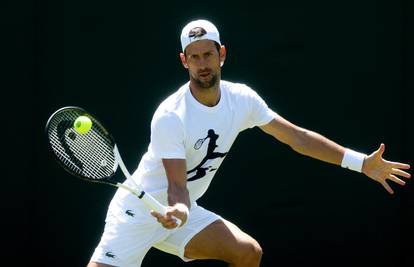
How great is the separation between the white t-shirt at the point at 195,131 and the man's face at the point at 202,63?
116 millimetres

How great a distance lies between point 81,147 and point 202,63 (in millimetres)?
768

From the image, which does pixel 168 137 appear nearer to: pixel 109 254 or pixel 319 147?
pixel 109 254

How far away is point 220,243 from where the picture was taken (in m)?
5.56

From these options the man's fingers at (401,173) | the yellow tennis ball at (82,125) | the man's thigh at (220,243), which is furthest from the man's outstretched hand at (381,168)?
the yellow tennis ball at (82,125)

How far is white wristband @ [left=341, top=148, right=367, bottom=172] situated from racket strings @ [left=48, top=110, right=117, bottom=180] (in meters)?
1.33

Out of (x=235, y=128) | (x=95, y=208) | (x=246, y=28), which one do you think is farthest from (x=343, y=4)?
(x=95, y=208)

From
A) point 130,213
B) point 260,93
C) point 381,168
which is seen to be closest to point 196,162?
point 130,213

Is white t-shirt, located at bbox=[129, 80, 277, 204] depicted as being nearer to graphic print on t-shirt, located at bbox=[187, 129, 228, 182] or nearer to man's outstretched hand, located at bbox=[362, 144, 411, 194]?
graphic print on t-shirt, located at bbox=[187, 129, 228, 182]

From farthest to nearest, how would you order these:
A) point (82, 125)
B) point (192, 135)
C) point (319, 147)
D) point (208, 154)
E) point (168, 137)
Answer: point (319, 147)
point (208, 154)
point (192, 135)
point (168, 137)
point (82, 125)

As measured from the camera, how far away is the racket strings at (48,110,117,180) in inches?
207

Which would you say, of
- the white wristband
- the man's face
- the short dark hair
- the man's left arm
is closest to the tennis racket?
the man's face

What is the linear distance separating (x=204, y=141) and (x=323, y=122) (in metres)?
1.70

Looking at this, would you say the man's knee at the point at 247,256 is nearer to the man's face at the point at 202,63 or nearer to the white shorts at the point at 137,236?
the white shorts at the point at 137,236

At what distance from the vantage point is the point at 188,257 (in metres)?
5.70
